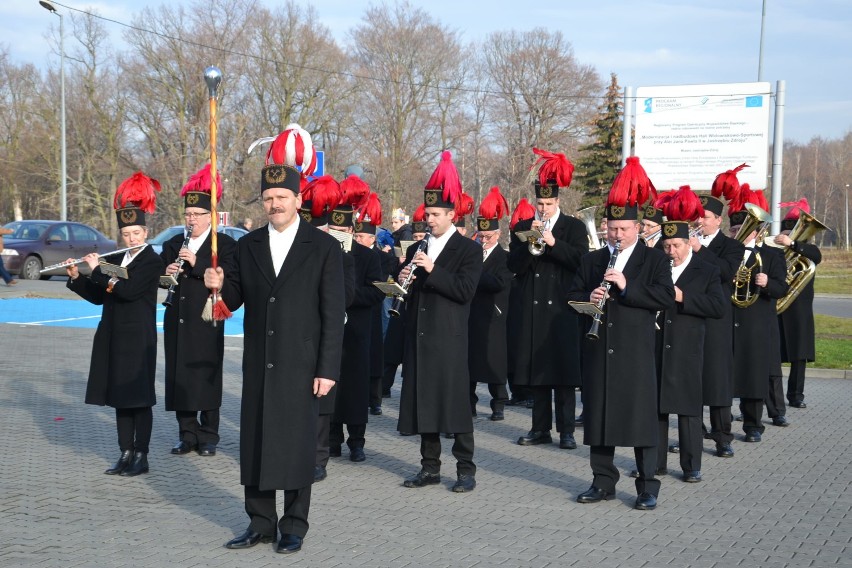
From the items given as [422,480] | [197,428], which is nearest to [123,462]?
[197,428]

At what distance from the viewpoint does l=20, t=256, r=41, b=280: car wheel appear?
1140 inches

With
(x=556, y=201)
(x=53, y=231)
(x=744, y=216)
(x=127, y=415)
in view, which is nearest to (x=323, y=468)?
(x=127, y=415)

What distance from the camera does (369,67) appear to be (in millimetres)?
49625

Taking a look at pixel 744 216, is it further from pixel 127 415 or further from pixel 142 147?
pixel 142 147

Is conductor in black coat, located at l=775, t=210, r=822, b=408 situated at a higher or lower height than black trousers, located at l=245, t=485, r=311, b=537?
higher

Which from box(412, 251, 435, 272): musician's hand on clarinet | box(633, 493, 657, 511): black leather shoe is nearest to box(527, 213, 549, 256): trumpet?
box(412, 251, 435, 272): musician's hand on clarinet

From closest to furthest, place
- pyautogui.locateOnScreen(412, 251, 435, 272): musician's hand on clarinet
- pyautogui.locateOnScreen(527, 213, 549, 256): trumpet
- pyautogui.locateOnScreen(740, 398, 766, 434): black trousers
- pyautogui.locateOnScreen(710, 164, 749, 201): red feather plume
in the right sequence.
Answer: pyautogui.locateOnScreen(412, 251, 435, 272): musician's hand on clarinet
pyautogui.locateOnScreen(527, 213, 549, 256): trumpet
pyautogui.locateOnScreen(710, 164, 749, 201): red feather plume
pyautogui.locateOnScreen(740, 398, 766, 434): black trousers

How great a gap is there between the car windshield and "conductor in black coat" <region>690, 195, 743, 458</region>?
23.3 meters

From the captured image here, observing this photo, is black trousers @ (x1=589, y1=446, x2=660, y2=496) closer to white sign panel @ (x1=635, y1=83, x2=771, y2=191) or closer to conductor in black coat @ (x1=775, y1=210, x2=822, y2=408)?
A: conductor in black coat @ (x1=775, y1=210, x2=822, y2=408)

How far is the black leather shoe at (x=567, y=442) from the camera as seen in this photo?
981 centimetres

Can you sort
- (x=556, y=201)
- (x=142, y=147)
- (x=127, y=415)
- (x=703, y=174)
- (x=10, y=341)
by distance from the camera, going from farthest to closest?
(x=142, y=147) < (x=703, y=174) < (x=10, y=341) < (x=556, y=201) < (x=127, y=415)

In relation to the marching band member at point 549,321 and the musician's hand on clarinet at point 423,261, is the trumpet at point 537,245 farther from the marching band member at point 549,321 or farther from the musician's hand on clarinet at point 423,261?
the musician's hand on clarinet at point 423,261

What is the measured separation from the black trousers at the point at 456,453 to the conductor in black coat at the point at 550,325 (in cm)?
194

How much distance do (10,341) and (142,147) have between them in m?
32.5
